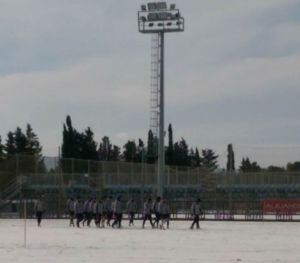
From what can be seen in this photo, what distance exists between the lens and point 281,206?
55062 millimetres

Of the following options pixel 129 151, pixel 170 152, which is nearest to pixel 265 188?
pixel 170 152

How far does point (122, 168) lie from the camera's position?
6494 centimetres

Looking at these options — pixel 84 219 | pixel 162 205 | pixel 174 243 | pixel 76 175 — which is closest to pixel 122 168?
pixel 76 175

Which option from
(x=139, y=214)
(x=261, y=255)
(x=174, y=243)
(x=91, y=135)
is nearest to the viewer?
(x=261, y=255)

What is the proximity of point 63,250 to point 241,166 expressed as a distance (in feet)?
268

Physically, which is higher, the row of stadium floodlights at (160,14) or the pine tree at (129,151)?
the row of stadium floodlights at (160,14)

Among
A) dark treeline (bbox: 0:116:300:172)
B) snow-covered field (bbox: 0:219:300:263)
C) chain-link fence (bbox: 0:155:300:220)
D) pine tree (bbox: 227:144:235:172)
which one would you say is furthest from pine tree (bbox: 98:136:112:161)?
snow-covered field (bbox: 0:219:300:263)

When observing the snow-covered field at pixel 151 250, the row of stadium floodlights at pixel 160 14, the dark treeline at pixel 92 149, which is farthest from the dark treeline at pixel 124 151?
the snow-covered field at pixel 151 250

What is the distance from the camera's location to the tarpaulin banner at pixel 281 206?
180 feet

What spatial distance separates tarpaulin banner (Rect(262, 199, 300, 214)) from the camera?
54875mm

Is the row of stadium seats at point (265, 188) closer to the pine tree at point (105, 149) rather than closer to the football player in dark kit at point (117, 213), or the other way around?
the football player in dark kit at point (117, 213)

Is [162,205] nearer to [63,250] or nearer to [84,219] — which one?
[84,219]

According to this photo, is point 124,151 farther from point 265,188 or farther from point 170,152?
point 265,188

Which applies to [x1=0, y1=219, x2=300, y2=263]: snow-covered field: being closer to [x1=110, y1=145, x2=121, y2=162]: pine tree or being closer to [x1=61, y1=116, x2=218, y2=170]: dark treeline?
[x1=61, y1=116, x2=218, y2=170]: dark treeline
